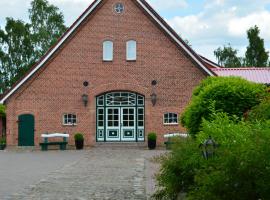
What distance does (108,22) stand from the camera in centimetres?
3241

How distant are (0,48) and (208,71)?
3403cm

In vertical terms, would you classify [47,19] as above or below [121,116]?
above

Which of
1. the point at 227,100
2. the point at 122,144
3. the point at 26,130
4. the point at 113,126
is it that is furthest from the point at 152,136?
the point at 227,100

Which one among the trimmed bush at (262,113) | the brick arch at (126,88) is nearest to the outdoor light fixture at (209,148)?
the trimmed bush at (262,113)

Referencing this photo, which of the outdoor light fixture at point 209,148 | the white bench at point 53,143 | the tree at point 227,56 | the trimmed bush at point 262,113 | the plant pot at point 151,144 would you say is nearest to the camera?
the outdoor light fixture at point 209,148

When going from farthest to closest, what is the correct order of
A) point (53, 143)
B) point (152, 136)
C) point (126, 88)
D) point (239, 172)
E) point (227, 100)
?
point (126, 88)
point (53, 143)
point (152, 136)
point (227, 100)
point (239, 172)

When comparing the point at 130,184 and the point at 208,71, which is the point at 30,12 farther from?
the point at 130,184

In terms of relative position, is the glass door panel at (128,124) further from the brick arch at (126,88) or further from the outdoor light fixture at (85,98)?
the outdoor light fixture at (85,98)

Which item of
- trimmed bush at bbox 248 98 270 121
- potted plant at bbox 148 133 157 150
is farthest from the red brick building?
trimmed bush at bbox 248 98 270 121

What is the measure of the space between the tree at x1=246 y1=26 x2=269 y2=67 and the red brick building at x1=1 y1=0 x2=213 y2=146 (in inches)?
1225

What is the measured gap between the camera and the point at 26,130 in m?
32.4

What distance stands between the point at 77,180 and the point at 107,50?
707 inches

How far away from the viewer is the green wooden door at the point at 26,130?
32375 mm

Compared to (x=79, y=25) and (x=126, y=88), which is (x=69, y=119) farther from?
(x=79, y=25)
